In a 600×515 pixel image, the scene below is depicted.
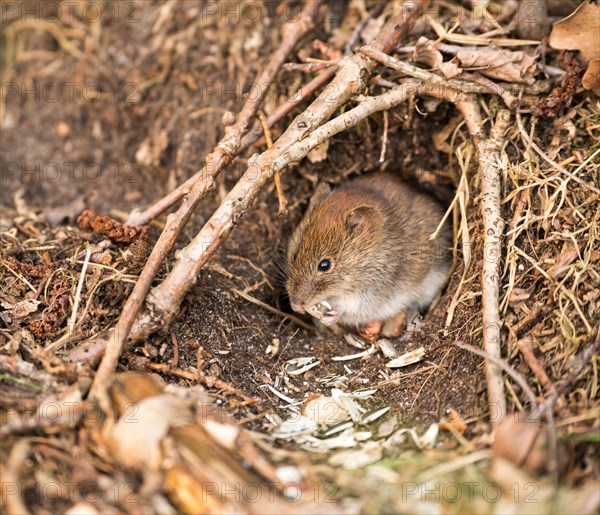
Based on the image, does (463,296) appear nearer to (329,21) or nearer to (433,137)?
(433,137)

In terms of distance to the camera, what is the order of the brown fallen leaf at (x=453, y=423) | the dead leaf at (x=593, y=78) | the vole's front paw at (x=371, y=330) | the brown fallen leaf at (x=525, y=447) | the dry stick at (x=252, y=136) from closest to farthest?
the brown fallen leaf at (x=525, y=447)
the brown fallen leaf at (x=453, y=423)
the dead leaf at (x=593, y=78)
the dry stick at (x=252, y=136)
the vole's front paw at (x=371, y=330)

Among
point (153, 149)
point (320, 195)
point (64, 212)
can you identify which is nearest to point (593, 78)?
point (320, 195)

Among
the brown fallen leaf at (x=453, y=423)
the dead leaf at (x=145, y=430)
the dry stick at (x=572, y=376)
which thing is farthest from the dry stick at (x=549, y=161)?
the dead leaf at (x=145, y=430)

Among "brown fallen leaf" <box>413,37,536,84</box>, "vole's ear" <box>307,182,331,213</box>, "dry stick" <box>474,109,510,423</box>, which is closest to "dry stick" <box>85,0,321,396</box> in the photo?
"vole's ear" <box>307,182,331,213</box>

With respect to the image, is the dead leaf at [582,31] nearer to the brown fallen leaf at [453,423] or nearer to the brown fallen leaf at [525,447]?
the brown fallen leaf at [453,423]

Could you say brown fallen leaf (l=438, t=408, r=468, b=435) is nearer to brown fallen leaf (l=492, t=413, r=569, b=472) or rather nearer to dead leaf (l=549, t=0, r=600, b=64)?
brown fallen leaf (l=492, t=413, r=569, b=472)
